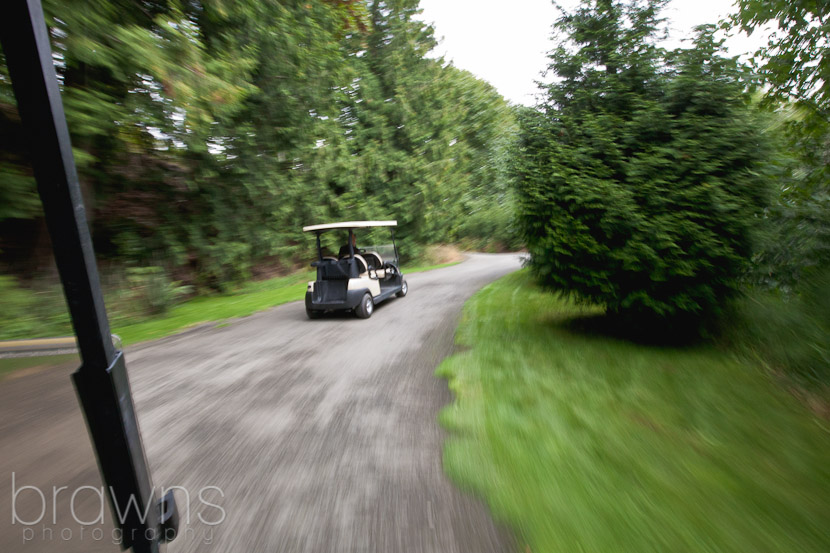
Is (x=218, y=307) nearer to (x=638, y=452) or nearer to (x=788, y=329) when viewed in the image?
(x=638, y=452)

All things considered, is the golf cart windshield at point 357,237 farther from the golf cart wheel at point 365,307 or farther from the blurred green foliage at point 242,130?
the blurred green foliage at point 242,130

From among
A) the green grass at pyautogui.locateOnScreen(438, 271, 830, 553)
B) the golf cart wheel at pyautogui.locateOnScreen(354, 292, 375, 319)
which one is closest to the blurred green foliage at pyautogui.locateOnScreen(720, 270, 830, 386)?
the green grass at pyautogui.locateOnScreen(438, 271, 830, 553)

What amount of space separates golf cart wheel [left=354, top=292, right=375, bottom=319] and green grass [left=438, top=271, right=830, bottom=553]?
3469 mm

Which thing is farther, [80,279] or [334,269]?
[334,269]

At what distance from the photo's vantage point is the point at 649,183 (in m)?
5.76

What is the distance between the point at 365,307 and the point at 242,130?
26.4ft

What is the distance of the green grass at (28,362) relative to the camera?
5.18ft

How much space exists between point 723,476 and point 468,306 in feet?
22.7

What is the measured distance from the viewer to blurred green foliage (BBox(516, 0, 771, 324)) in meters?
5.54

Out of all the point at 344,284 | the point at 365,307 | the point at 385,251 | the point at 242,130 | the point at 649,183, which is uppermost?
the point at 242,130

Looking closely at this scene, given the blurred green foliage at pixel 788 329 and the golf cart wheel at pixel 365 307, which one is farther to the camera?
the golf cart wheel at pixel 365 307

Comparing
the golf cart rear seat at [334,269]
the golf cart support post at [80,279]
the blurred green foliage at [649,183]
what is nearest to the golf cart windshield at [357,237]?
the golf cart rear seat at [334,269]

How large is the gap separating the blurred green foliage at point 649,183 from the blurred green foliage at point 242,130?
5.17ft

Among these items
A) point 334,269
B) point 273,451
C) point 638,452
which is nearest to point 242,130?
point 334,269
